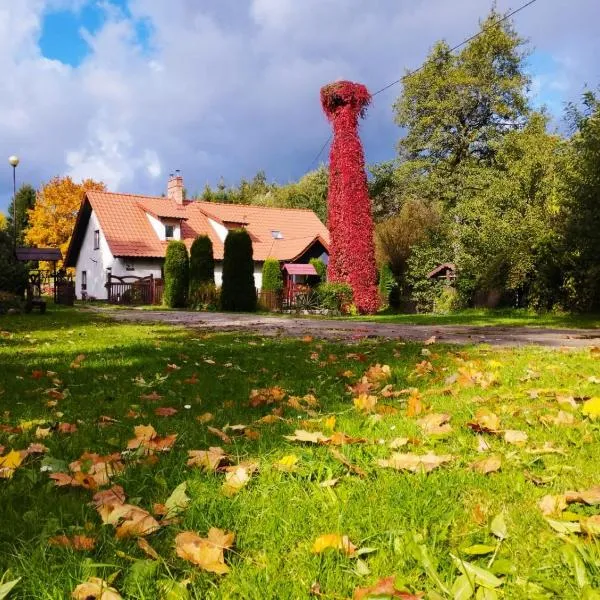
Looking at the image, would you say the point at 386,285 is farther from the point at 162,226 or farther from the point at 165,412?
the point at 165,412

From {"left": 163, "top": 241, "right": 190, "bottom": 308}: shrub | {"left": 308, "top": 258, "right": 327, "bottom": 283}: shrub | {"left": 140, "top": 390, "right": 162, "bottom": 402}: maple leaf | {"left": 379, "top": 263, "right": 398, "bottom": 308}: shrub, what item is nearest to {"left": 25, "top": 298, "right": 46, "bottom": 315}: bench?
{"left": 163, "top": 241, "right": 190, "bottom": 308}: shrub

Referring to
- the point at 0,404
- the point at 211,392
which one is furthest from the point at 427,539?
the point at 0,404

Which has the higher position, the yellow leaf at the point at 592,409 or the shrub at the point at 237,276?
the shrub at the point at 237,276

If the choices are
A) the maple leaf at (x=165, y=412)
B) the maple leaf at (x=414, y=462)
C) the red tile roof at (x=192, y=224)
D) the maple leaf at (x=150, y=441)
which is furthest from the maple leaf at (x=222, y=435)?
the red tile roof at (x=192, y=224)

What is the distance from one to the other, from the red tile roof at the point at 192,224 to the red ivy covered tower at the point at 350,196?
8380mm

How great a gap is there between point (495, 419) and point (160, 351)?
474cm

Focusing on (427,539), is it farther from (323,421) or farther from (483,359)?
(483,359)

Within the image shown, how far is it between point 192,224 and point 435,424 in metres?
33.8

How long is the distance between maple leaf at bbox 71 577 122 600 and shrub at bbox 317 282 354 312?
20.8 m

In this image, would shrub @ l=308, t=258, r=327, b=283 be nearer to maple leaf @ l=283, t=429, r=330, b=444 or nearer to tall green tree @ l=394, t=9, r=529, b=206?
tall green tree @ l=394, t=9, r=529, b=206

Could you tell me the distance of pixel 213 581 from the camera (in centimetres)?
143

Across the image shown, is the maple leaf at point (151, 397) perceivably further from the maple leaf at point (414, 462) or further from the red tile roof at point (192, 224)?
the red tile roof at point (192, 224)

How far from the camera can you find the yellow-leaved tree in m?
47.8

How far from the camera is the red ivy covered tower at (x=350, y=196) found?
22438 mm
